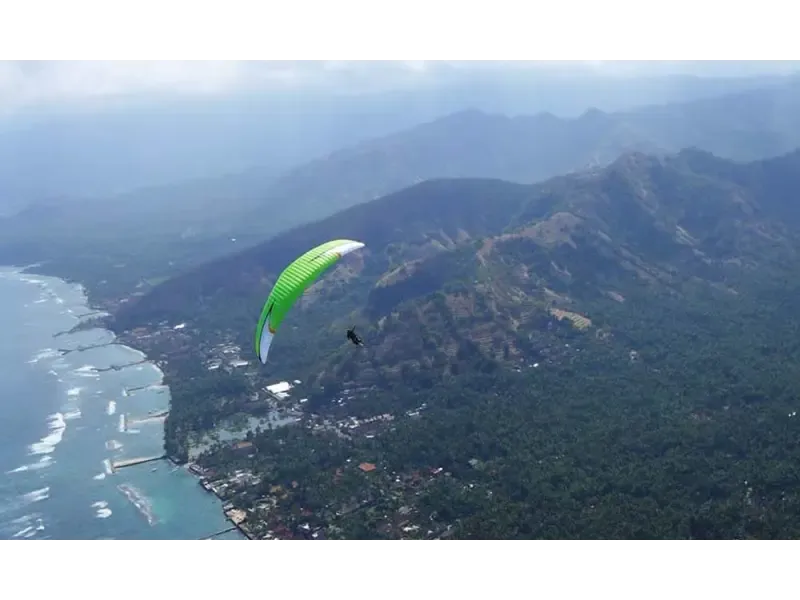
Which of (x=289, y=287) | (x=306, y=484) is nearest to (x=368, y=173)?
(x=306, y=484)

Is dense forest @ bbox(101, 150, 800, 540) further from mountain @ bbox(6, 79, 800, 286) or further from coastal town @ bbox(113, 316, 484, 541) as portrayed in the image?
mountain @ bbox(6, 79, 800, 286)

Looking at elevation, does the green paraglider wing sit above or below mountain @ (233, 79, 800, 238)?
above

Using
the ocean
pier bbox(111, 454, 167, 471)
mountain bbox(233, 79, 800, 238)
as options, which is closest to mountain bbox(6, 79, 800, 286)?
mountain bbox(233, 79, 800, 238)

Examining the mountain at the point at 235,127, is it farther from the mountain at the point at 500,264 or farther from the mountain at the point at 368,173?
the mountain at the point at 500,264

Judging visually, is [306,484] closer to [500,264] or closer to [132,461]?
[132,461]
